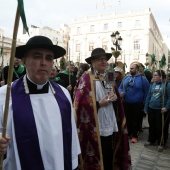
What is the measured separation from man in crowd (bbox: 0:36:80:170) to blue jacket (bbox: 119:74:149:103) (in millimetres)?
4206

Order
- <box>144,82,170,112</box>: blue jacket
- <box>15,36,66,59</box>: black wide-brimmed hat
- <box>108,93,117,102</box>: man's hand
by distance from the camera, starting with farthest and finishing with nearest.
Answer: <box>144,82,170,112</box>: blue jacket < <box>108,93,117,102</box>: man's hand < <box>15,36,66,59</box>: black wide-brimmed hat

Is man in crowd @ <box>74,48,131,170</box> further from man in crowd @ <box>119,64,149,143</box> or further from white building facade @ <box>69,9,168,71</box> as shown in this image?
white building facade @ <box>69,9,168,71</box>

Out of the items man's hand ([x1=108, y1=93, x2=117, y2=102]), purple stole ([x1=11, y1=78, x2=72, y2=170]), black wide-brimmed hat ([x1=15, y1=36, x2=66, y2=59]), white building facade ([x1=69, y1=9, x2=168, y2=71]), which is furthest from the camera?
white building facade ([x1=69, y1=9, x2=168, y2=71])

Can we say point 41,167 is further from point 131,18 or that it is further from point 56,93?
point 131,18

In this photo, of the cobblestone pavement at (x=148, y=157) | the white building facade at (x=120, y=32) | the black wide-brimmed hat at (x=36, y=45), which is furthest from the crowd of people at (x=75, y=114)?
Result: the white building facade at (x=120, y=32)

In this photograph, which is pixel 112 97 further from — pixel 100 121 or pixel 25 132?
pixel 25 132

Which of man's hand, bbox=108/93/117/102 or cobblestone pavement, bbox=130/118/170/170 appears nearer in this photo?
man's hand, bbox=108/93/117/102

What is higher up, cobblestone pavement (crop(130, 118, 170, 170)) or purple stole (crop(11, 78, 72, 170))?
purple stole (crop(11, 78, 72, 170))

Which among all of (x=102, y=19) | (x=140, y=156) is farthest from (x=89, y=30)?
(x=140, y=156)

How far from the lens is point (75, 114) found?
3.56 meters

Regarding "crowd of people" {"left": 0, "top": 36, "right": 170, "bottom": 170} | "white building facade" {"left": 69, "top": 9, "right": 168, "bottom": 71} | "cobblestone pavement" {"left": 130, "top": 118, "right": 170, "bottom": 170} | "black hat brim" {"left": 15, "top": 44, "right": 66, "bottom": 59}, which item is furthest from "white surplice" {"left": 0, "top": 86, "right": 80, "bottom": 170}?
"white building facade" {"left": 69, "top": 9, "right": 168, "bottom": 71}

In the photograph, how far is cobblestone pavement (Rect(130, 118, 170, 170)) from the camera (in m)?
4.66

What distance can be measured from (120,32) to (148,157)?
46.2 m

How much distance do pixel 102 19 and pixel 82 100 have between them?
50.3 metres
